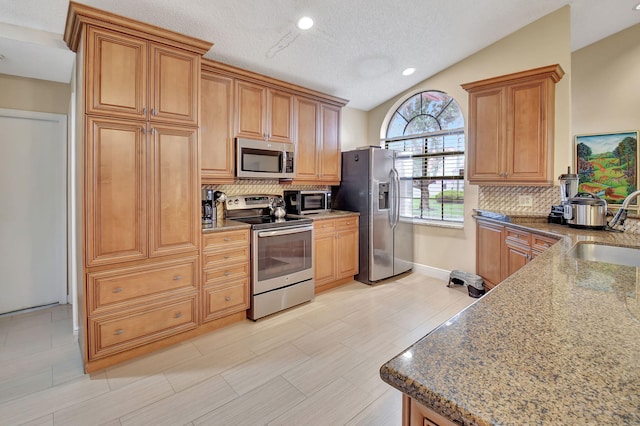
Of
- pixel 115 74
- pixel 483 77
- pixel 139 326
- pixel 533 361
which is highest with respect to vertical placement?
pixel 483 77

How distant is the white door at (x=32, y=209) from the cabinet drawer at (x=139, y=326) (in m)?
1.69

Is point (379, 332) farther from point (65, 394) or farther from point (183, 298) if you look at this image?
point (65, 394)

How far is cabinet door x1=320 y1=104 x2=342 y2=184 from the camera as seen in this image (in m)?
4.17

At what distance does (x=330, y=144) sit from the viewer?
4.26 m

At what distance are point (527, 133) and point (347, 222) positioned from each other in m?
2.19

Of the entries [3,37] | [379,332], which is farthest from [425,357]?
[3,37]

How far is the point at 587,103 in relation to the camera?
14.3 ft

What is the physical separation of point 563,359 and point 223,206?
130 inches

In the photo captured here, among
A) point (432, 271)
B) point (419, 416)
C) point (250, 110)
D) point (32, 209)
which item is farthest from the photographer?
point (432, 271)

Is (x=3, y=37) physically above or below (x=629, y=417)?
above

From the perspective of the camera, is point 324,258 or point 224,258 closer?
point 224,258

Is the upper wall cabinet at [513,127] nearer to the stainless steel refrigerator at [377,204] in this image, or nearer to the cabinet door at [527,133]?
the cabinet door at [527,133]

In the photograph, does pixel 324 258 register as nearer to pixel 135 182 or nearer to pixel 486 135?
pixel 135 182

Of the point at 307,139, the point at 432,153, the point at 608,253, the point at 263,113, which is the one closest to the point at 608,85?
the point at 432,153
